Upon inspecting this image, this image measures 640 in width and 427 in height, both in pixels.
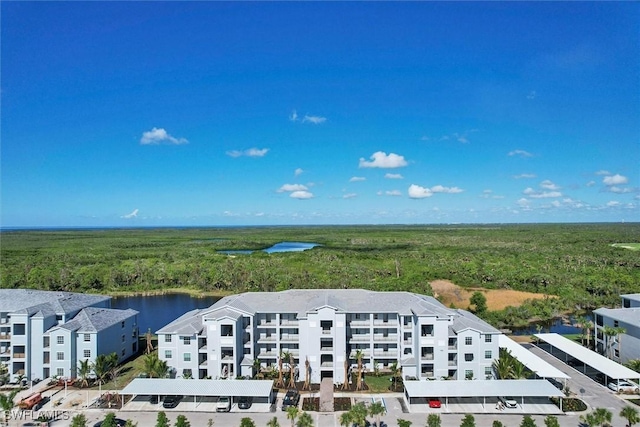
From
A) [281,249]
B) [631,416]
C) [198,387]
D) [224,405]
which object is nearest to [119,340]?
[198,387]

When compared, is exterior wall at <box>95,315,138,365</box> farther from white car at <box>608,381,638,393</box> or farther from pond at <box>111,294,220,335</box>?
white car at <box>608,381,638,393</box>

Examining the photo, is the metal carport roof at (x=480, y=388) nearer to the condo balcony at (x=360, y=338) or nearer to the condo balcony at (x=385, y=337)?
the condo balcony at (x=385, y=337)

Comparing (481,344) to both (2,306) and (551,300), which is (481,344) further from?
(2,306)

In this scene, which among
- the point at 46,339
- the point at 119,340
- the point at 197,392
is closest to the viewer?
the point at 197,392

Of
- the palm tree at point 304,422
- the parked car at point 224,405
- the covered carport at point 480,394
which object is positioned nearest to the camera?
the palm tree at point 304,422

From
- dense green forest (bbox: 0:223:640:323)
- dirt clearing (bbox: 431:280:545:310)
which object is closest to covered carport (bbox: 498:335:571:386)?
dense green forest (bbox: 0:223:640:323)

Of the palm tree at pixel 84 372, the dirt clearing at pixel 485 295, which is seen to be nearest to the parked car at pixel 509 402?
the palm tree at pixel 84 372

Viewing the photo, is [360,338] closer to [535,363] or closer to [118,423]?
[535,363]
